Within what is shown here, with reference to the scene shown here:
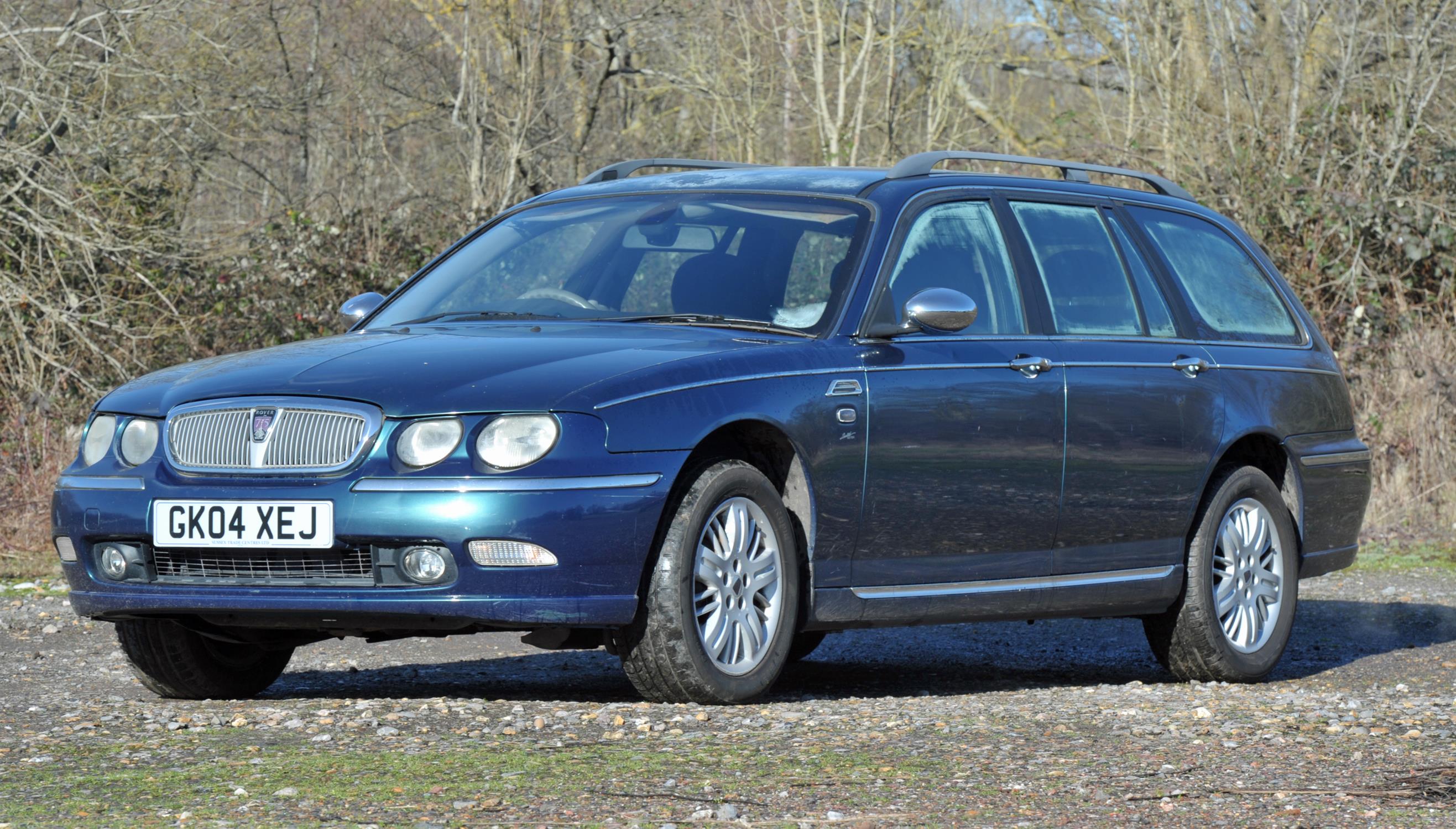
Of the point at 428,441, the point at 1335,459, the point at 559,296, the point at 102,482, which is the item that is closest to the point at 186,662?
the point at 102,482

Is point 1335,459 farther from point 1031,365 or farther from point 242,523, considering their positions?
point 242,523

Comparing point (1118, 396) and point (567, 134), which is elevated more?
point (567, 134)

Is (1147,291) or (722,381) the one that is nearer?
(722,381)

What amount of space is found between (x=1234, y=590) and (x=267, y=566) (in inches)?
151

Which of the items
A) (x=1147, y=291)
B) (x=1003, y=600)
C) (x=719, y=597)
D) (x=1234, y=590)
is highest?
(x=1147, y=291)

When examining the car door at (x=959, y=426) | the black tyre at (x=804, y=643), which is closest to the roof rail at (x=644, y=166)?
the car door at (x=959, y=426)

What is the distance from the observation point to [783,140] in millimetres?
22641

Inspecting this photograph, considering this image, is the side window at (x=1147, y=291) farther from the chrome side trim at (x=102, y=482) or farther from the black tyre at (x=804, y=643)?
the chrome side trim at (x=102, y=482)

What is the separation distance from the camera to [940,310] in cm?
646

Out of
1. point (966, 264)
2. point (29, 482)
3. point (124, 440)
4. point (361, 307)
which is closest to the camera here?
point (124, 440)

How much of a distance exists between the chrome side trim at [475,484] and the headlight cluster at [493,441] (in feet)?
0.16

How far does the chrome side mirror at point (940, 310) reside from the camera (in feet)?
21.2

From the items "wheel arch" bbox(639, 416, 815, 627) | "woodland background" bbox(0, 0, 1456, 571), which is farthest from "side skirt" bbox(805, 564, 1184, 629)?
"woodland background" bbox(0, 0, 1456, 571)

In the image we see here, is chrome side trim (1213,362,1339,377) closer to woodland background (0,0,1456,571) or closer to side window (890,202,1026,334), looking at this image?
side window (890,202,1026,334)
